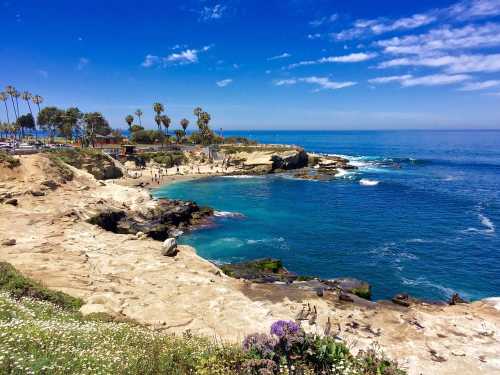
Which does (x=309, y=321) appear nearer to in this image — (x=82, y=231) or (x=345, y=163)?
(x=82, y=231)

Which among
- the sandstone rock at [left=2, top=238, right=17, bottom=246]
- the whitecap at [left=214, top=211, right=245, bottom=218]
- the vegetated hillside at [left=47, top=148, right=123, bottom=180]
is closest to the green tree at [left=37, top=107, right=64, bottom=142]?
the vegetated hillside at [left=47, top=148, right=123, bottom=180]

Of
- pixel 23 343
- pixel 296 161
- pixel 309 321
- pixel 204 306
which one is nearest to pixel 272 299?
pixel 309 321

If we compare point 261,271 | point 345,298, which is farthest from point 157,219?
point 345,298

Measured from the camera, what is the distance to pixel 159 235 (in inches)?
1334

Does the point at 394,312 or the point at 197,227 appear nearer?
the point at 394,312

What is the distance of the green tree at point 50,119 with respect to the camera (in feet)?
313

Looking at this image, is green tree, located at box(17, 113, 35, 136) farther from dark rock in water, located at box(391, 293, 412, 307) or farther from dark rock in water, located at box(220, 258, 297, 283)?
dark rock in water, located at box(391, 293, 412, 307)

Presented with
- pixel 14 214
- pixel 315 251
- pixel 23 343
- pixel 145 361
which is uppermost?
pixel 23 343

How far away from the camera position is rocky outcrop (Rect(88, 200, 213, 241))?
34.2 metres

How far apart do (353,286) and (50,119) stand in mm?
100100

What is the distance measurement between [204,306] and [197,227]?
74.8ft

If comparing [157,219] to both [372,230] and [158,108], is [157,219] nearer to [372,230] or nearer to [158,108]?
[372,230]

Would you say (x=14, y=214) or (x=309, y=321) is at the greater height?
(x=14, y=214)

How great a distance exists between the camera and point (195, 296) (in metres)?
19.5
